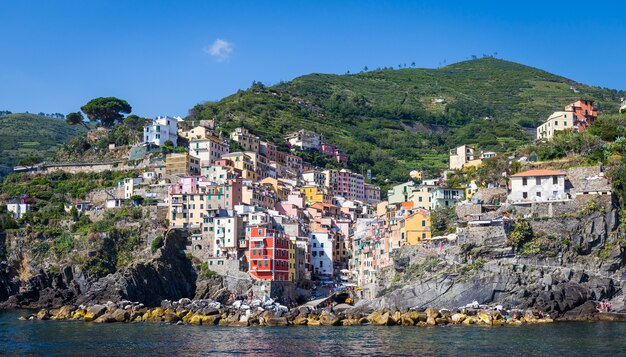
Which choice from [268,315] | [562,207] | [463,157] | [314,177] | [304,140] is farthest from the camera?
[304,140]

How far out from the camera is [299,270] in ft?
279

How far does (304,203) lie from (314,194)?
5912 mm

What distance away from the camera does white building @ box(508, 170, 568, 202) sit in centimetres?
7500

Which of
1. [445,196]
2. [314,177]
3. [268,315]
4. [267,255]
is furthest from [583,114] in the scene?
[268,315]

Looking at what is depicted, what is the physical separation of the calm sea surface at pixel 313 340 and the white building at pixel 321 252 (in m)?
28.4

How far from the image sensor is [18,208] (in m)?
95.2

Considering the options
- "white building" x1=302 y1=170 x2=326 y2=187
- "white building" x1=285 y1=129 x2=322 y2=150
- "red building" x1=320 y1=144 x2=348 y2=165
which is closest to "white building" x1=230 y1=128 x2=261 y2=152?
"white building" x1=302 y1=170 x2=326 y2=187

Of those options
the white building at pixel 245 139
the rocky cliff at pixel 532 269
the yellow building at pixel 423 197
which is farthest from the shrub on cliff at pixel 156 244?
the white building at pixel 245 139

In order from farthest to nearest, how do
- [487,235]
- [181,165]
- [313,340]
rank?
[181,165] < [487,235] < [313,340]

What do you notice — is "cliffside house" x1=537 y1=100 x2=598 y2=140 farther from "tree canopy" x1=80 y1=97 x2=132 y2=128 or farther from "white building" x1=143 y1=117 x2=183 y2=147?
"tree canopy" x1=80 y1=97 x2=132 y2=128

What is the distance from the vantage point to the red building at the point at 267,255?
79.6m

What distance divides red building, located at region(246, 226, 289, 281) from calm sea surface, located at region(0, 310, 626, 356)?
56.0ft

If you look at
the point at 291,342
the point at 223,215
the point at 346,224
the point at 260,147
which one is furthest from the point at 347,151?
the point at 291,342

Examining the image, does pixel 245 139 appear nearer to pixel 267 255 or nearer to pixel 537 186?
pixel 267 255
